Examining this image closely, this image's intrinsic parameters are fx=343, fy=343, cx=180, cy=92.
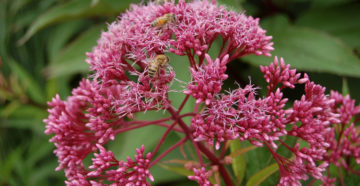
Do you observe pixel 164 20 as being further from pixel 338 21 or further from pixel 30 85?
pixel 30 85

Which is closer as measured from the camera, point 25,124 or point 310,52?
point 310,52

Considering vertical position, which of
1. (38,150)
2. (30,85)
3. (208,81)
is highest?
(30,85)

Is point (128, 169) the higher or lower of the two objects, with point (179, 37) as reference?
lower

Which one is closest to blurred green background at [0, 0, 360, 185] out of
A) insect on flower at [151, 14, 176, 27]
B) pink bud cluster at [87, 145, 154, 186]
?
insect on flower at [151, 14, 176, 27]

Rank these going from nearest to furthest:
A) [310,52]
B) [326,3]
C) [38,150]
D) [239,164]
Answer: [239,164] → [310,52] → [326,3] → [38,150]

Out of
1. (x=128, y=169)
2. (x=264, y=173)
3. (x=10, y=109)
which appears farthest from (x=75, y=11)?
(x=264, y=173)

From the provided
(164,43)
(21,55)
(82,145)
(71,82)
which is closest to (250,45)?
(164,43)

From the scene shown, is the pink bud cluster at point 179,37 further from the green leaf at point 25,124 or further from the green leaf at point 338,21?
the green leaf at point 25,124
